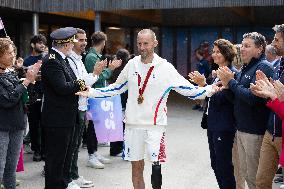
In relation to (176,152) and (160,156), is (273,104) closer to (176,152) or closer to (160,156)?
(160,156)

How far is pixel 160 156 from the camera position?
503 centimetres

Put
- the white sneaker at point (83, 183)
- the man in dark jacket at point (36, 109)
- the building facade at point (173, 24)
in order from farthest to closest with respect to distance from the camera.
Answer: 1. the building facade at point (173, 24)
2. the man in dark jacket at point (36, 109)
3. the white sneaker at point (83, 183)

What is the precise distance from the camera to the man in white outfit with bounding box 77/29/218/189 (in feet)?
16.4

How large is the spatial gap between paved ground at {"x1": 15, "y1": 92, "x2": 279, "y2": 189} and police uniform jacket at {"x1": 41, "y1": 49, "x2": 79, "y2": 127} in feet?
4.61

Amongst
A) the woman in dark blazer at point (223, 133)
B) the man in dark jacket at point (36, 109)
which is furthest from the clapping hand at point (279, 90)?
the man in dark jacket at point (36, 109)

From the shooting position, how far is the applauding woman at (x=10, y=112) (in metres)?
4.75

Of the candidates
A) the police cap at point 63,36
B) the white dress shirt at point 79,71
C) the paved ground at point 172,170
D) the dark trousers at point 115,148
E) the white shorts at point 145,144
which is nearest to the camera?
the white shorts at point 145,144

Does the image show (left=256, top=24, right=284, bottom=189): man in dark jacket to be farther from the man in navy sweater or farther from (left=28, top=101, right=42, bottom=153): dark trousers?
(left=28, top=101, right=42, bottom=153): dark trousers

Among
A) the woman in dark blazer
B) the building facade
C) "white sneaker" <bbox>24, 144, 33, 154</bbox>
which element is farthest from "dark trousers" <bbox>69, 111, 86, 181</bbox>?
the building facade

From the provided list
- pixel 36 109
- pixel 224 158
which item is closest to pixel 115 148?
pixel 36 109

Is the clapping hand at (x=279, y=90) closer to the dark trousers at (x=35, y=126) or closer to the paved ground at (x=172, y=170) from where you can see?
the paved ground at (x=172, y=170)

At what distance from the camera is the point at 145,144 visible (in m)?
5.10

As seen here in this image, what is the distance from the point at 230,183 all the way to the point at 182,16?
710 inches

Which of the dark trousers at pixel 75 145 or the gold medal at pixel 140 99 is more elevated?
the gold medal at pixel 140 99
